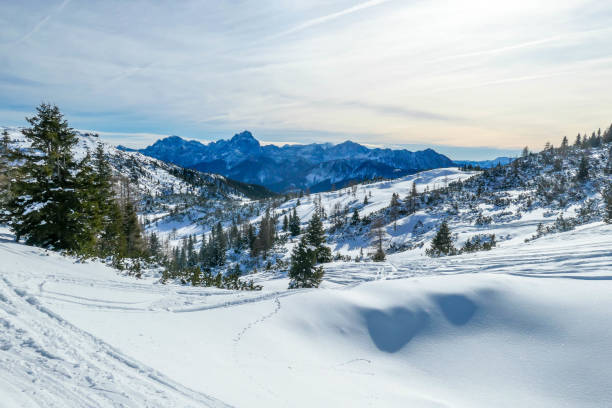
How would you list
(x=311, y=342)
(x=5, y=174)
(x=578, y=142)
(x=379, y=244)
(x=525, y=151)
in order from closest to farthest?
(x=311, y=342) < (x=5, y=174) < (x=379, y=244) < (x=578, y=142) < (x=525, y=151)

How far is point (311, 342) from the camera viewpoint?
8406 millimetres

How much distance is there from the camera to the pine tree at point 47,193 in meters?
15.5

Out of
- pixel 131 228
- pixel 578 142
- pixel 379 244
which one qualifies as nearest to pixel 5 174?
pixel 131 228

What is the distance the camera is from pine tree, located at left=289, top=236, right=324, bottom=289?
2217 centimetres

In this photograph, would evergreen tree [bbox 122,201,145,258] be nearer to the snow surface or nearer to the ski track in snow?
the snow surface

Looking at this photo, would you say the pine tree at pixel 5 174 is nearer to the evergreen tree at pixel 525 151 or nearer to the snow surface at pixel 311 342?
the snow surface at pixel 311 342

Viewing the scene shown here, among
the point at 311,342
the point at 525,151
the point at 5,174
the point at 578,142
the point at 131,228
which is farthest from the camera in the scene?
the point at 525,151

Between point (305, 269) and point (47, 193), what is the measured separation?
58.2ft

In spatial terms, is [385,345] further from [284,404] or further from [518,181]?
[518,181]

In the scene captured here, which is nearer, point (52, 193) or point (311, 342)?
point (311, 342)

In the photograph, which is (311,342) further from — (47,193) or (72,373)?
(47,193)

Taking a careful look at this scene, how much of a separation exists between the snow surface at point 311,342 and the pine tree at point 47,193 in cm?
450

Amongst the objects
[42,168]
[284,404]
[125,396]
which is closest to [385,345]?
[284,404]

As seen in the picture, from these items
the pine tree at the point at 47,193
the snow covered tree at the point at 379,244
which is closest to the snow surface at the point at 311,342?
the pine tree at the point at 47,193
